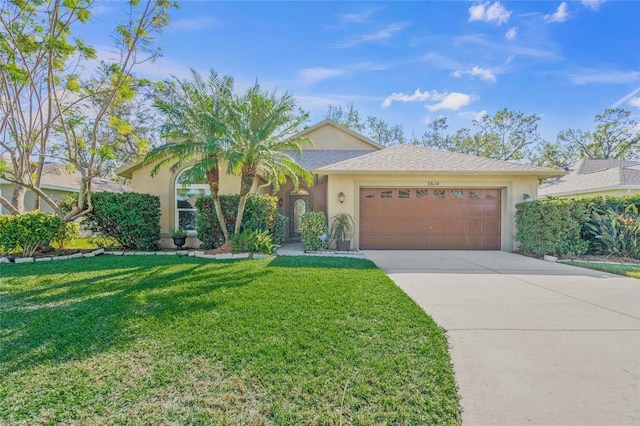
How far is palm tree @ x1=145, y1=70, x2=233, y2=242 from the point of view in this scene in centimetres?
888

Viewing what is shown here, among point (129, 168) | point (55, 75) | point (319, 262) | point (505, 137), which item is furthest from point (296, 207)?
point (505, 137)

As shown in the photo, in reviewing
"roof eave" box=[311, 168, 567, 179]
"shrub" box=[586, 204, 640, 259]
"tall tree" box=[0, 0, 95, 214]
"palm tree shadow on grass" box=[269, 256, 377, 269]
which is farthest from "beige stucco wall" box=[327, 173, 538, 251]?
"tall tree" box=[0, 0, 95, 214]

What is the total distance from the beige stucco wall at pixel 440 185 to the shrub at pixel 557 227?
1321 millimetres

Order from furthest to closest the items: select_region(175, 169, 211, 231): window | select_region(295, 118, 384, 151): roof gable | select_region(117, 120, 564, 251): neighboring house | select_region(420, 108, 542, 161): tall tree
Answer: select_region(420, 108, 542, 161): tall tree → select_region(295, 118, 384, 151): roof gable → select_region(175, 169, 211, 231): window → select_region(117, 120, 564, 251): neighboring house

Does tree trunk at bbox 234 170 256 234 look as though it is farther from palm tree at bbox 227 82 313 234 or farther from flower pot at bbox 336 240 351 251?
flower pot at bbox 336 240 351 251

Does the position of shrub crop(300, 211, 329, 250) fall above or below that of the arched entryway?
below

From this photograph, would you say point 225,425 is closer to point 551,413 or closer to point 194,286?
point 551,413

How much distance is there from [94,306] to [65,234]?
7.06 meters

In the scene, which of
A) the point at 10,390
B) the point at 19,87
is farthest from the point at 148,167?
the point at 10,390

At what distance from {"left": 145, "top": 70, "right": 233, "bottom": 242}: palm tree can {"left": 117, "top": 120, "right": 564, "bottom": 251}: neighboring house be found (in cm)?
→ 256

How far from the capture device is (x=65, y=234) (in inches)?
380

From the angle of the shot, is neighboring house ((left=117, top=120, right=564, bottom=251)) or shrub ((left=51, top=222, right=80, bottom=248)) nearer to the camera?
shrub ((left=51, top=222, right=80, bottom=248))

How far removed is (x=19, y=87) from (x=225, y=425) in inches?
557

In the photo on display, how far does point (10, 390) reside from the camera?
261 cm
